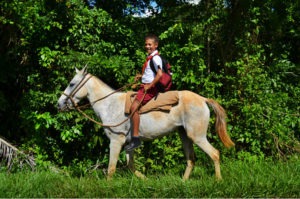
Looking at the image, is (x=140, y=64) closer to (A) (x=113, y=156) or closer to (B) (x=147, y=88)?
(B) (x=147, y=88)

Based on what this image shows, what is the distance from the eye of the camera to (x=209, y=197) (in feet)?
19.9

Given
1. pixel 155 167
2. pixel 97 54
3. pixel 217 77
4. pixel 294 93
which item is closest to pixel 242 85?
pixel 217 77

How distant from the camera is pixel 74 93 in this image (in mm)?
7703

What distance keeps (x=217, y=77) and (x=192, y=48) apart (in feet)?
3.58

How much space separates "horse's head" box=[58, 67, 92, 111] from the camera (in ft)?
25.2

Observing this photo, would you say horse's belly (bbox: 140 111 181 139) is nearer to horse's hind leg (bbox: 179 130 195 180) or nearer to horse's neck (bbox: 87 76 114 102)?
horse's hind leg (bbox: 179 130 195 180)

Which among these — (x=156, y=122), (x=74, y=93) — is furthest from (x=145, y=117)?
(x=74, y=93)

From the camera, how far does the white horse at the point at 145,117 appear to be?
24.6ft

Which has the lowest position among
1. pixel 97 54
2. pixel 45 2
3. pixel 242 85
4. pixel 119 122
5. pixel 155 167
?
pixel 155 167

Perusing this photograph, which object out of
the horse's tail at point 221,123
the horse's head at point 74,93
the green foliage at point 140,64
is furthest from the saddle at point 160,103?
the green foliage at point 140,64

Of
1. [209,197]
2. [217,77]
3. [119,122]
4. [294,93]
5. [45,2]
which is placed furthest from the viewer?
[294,93]

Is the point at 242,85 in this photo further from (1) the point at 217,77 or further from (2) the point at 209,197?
(2) the point at 209,197

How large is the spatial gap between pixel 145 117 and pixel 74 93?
139 cm

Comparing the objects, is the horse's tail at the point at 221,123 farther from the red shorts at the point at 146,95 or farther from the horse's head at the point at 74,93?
the horse's head at the point at 74,93
